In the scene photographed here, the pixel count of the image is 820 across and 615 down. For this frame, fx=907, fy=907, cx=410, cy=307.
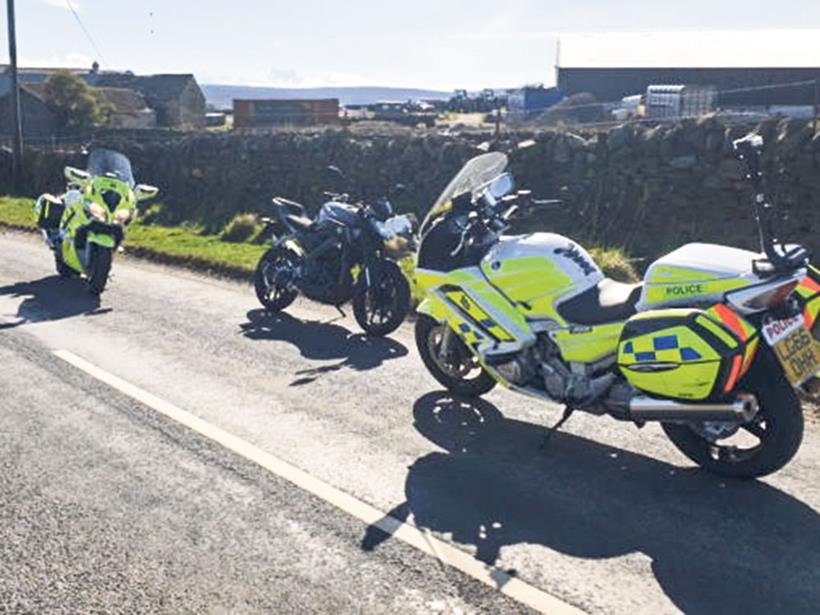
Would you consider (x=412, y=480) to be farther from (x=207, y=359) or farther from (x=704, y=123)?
(x=704, y=123)

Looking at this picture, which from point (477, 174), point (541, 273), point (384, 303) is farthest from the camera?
point (384, 303)

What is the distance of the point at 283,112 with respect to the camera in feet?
150

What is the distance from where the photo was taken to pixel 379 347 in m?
8.55

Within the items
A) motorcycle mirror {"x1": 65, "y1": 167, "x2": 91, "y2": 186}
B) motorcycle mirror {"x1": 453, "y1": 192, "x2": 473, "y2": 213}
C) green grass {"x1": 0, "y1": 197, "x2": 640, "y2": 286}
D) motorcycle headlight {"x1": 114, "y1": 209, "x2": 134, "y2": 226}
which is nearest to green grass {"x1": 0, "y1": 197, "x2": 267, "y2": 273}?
green grass {"x1": 0, "y1": 197, "x2": 640, "y2": 286}

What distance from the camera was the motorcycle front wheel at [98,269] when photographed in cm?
1085

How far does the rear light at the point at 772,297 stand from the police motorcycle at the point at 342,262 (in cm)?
448

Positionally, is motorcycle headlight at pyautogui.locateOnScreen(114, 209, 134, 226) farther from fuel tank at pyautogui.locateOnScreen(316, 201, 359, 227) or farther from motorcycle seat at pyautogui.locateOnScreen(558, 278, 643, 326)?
motorcycle seat at pyautogui.locateOnScreen(558, 278, 643, 326)

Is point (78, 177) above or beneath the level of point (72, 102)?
beneath

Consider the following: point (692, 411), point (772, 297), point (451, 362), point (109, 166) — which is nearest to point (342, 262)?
point (451, 362)

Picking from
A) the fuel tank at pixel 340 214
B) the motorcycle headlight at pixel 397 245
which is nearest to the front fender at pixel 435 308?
the motorcycle headlight at pixel 397 245

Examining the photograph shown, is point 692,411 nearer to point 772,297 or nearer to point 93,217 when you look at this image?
point 772,297

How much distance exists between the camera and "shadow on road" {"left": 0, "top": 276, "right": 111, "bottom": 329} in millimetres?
9836

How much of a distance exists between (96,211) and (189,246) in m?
3.91

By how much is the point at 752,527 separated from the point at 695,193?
854 cm
